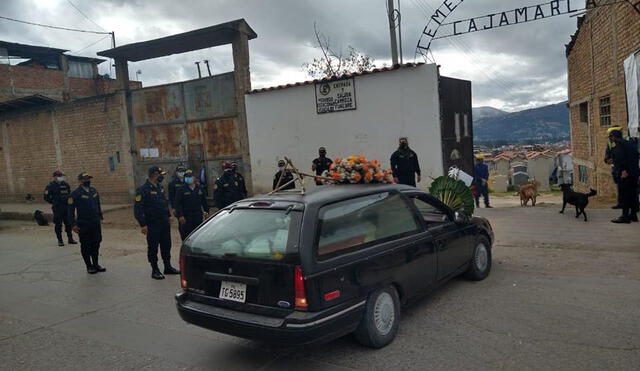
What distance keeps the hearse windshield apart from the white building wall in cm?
687

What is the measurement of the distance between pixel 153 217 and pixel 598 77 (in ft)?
40.3

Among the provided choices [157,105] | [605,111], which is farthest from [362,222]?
[157,105]

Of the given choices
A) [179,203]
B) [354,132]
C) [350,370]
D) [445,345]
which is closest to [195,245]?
[350,370]

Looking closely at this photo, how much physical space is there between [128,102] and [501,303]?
1394 cm

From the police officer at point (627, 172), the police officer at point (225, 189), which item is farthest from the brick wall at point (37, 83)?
the police officer at point (627, 172)

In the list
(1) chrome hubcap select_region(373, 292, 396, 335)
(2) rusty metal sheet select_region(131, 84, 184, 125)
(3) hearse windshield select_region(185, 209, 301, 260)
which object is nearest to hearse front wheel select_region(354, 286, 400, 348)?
(1) chrome hubcap select_region(373, 292, 396, 335)

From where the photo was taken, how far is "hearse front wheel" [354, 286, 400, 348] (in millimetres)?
Answer: 3807

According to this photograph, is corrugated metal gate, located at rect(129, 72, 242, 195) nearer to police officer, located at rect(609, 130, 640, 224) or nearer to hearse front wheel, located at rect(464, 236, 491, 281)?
hearse front wheel, located at rect(464, 236, 491, 281)

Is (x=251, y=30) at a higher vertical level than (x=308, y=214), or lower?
Result: higher

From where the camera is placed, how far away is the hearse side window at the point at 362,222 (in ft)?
12.4

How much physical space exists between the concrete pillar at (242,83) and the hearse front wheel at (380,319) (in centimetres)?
964

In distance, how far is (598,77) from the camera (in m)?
12.9

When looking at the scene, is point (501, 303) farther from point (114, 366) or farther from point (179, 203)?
point (179, 203)

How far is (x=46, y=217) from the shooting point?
50.8ft
